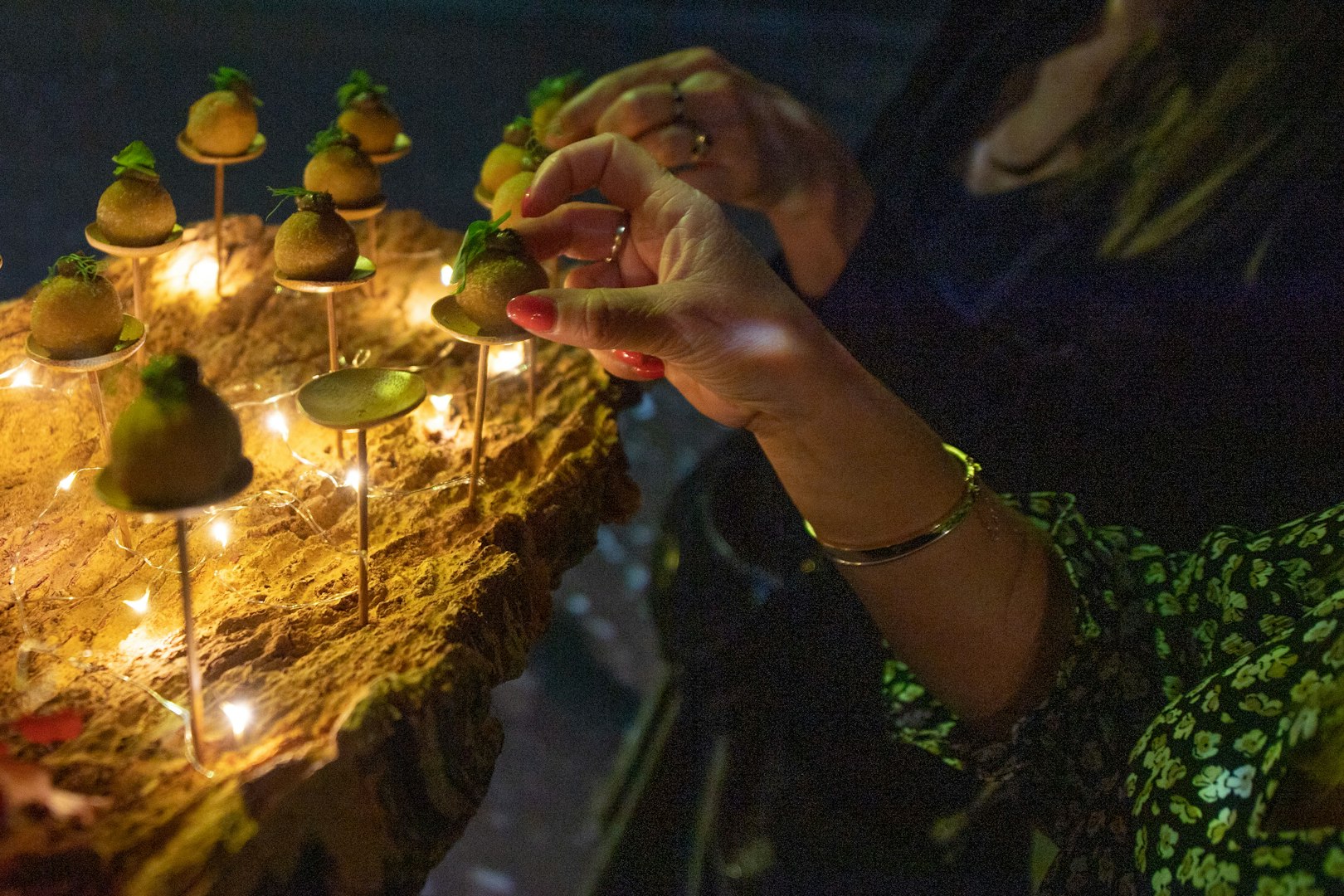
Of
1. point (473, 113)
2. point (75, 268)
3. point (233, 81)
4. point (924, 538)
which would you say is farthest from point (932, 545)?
point (473, 113)

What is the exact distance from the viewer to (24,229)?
76.9 inches

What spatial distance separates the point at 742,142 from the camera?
147 cm

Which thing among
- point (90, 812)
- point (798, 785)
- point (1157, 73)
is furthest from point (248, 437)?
point (1157, 73)

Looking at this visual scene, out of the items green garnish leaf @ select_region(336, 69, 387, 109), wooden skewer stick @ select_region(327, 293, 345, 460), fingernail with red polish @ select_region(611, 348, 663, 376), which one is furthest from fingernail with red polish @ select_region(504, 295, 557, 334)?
green garnish leaf @ select_region(336, 69, 387, 109)

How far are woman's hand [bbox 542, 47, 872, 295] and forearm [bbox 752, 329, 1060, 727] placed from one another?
607 mm

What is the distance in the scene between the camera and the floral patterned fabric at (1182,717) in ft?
2.42

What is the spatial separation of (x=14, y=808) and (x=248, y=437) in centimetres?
64

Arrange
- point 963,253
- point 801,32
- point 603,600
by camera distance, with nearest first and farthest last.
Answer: point 963,253 → point 603,600 → point 801,32

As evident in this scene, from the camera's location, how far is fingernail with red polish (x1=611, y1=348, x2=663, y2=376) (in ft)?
3.69

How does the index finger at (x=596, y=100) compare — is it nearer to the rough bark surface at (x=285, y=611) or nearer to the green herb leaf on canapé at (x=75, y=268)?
the rough bark surface at (x=285, y=611)

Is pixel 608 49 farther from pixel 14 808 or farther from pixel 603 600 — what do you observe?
pixel 14 808

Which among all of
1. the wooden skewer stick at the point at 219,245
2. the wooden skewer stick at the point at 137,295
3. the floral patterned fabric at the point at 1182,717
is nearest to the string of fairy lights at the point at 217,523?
the wooden skewer stick at the point at 137,295

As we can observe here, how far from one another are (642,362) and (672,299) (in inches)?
10.2

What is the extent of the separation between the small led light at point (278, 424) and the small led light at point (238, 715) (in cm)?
52
